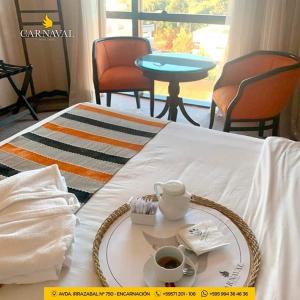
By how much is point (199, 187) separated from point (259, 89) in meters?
1.40

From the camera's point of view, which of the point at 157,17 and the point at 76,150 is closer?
the point at 76,150

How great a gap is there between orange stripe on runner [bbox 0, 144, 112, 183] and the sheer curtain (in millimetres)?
2242

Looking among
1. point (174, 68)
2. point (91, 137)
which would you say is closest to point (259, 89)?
point (174, 68)

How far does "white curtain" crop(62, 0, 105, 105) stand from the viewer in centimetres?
357

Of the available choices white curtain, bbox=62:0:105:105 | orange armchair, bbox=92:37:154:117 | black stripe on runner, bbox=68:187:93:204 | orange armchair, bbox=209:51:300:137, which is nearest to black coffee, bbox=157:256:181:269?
black stripe on runner, bbox=68:187:93:204

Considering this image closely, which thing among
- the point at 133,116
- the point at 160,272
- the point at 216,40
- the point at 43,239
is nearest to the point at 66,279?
the point at 43,239

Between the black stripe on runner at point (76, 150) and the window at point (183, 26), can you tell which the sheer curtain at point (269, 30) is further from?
the black stripe on runner at point (76, 150)

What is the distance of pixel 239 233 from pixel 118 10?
346 cm

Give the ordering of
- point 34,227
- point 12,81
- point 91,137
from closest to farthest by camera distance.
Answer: point 34,227 < point 91,137 < point 12,81

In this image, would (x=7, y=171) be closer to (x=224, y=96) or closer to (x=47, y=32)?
(x=224, y=96)

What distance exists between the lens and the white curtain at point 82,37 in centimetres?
357

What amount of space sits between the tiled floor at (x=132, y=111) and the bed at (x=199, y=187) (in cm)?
159

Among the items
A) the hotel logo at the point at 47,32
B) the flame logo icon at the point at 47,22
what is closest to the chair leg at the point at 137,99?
the hotel logo at the point at 47,32

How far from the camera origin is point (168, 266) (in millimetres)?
828
